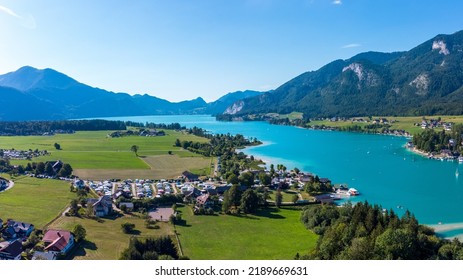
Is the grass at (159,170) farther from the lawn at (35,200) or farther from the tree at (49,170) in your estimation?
the lawn at (35,200)

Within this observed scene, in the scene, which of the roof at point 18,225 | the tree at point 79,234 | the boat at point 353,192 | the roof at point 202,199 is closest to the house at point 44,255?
the tree at point 79,234

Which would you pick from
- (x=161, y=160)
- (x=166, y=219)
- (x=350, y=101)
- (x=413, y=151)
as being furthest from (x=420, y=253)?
(x=350, y=101)

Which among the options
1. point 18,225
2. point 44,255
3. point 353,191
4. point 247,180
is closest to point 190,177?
point 247,180

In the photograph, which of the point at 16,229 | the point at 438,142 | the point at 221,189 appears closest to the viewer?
the point at 16,229

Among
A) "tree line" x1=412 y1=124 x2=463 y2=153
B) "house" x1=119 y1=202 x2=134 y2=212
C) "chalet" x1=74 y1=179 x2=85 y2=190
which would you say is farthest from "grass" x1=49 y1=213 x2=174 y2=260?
"tree line" x1=412 y1=124 x2=463 y2=153

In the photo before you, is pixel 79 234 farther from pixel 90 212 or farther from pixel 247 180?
pixel 247 180

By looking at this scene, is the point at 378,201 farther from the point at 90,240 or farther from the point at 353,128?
the point at 353,128

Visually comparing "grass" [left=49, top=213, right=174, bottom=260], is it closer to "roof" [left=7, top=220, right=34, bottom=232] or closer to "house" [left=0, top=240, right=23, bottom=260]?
"roof" [left=7, top=220, right=34, bottom=232]
